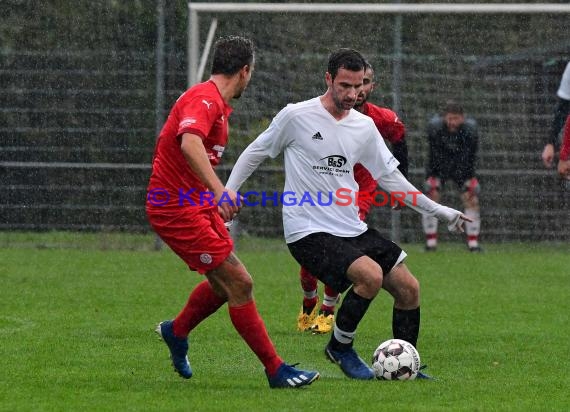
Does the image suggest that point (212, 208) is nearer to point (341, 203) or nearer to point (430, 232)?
point (341, 203)

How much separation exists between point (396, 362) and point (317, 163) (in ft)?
4.02

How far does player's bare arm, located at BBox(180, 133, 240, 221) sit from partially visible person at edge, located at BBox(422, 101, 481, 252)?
9985mm

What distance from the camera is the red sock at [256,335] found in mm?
6539

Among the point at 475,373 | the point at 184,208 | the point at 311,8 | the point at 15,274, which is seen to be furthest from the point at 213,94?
the point at 311,8

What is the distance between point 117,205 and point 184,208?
32.5 ft

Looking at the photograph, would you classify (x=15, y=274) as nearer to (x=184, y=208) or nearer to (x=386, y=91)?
(x=386, y=91)

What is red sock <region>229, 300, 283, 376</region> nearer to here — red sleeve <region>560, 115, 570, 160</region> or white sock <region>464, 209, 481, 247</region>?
red sleeve <region>560, 115, 570, 160</region>

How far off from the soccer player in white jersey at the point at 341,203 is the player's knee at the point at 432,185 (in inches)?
339

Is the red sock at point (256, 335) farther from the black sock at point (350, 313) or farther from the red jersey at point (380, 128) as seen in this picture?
the red jersey at point (380, 128)

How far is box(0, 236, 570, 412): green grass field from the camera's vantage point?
20.5ft

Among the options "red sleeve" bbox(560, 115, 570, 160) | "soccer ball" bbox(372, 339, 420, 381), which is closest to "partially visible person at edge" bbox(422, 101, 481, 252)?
"red sleeve" bbox(560, 115, 570, 160)

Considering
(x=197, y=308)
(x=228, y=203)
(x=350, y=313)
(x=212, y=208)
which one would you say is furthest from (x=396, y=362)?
(x=228, y=203)

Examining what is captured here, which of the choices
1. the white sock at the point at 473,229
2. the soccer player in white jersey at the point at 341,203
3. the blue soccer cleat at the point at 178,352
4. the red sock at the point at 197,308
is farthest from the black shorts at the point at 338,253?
the white sock at the point at 473,229

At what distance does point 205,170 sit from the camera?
20.2 ft
